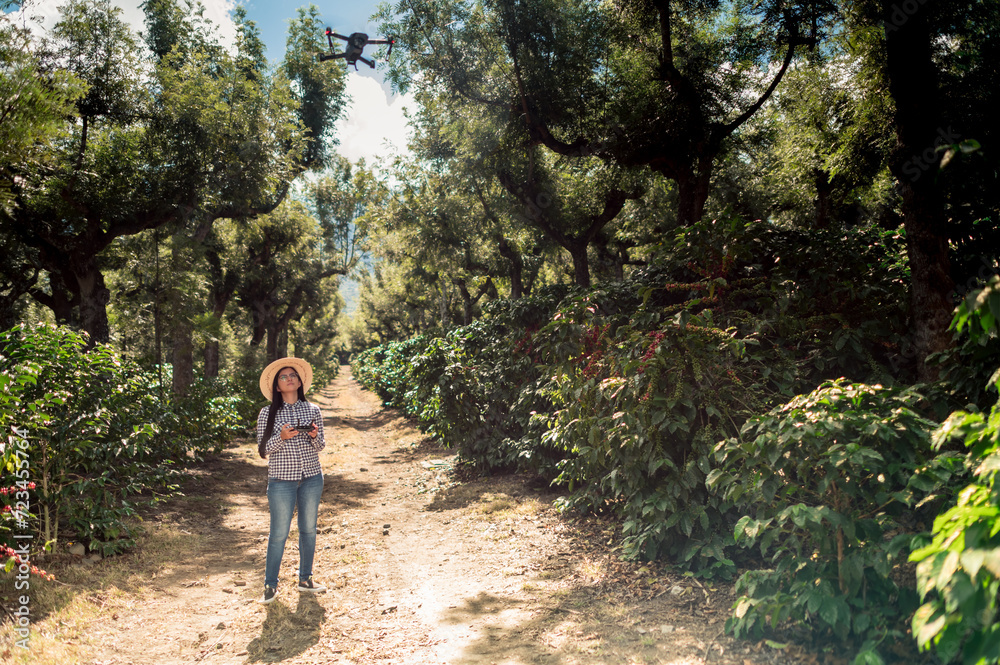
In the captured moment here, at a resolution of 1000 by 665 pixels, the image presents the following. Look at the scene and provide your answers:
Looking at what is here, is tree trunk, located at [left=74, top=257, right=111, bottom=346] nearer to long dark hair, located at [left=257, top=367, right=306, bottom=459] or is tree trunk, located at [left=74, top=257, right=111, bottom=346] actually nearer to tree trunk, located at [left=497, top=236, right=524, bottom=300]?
long dark hair, located at [left=257, top=367, right=306, bottom=459]

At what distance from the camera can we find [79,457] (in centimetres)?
482

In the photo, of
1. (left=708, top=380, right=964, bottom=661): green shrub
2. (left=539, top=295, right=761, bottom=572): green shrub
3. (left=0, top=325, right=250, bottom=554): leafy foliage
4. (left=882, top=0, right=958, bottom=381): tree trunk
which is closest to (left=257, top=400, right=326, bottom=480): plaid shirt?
(left=0, top=325, right=250, bottom=554): leafy foliage

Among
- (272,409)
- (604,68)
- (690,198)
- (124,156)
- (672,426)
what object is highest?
(604,68)

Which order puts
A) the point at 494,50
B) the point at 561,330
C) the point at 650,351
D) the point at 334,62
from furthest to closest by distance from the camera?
the point at 334,62 → the point at 494,50 → the point at 561,330 → the point at 650,351

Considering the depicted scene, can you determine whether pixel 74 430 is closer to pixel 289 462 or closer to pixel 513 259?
pixel 289 462

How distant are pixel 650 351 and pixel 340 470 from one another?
313 inches

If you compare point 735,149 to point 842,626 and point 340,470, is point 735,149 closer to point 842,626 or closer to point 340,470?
point 340,470

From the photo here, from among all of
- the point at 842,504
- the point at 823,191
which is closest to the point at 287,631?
the point at 842,504

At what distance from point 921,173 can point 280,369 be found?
5.44 meters

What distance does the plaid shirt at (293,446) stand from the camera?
14.4ft

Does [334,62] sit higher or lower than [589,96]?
higher

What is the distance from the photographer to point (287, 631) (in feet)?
12.7

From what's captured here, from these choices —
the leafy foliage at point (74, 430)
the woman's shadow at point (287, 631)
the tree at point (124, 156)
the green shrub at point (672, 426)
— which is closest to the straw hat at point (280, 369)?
the leafy foliage at point (74, 430)

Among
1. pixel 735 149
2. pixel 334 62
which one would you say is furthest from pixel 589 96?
pixel 334 62
